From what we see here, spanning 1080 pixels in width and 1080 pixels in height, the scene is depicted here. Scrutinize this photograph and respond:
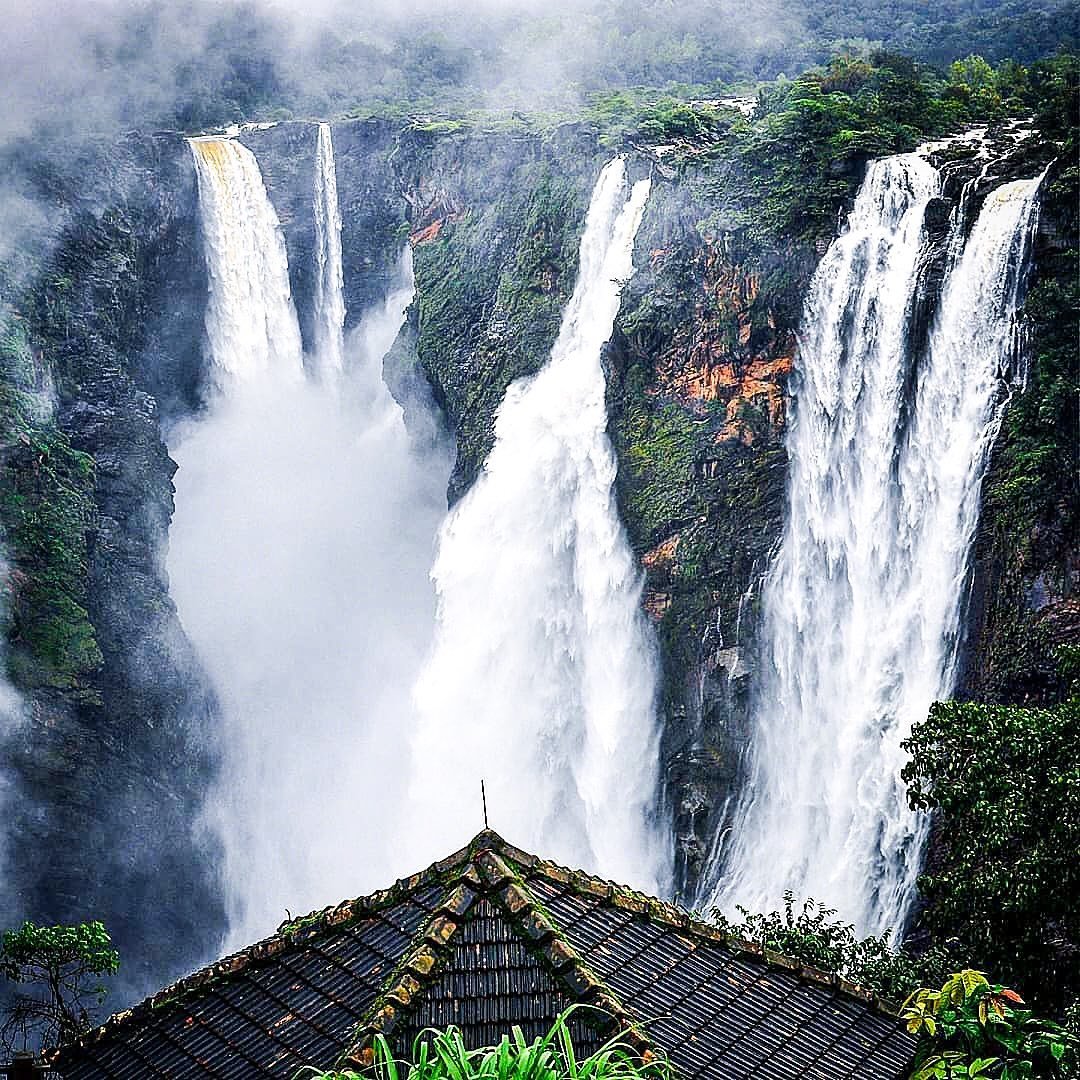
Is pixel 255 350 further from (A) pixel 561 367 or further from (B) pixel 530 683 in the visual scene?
(B) pixel 530 683

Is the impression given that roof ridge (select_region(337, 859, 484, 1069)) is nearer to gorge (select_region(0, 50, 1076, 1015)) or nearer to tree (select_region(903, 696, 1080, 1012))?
tree (select_region(903, 696, 1080, 1012))

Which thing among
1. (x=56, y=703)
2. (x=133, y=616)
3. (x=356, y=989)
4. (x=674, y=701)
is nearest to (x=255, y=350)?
(x=133, y=616)

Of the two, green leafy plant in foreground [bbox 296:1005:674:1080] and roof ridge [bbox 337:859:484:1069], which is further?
roof ridge [bbox 337:859:484:1069]

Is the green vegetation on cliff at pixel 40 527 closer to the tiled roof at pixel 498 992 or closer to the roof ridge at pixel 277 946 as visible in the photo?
the roof ridge at pixel 277 946

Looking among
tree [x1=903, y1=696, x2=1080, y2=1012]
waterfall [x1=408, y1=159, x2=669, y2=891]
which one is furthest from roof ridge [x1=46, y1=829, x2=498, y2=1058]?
waterfall [x1=408, y1=159, x2=669, y2=891]

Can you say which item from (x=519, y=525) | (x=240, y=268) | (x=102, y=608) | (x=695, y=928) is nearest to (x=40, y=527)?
(x=102, y=608)

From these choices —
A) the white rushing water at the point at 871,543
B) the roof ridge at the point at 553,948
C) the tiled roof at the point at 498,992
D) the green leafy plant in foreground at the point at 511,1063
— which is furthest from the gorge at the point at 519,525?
the green leafy plant in foreground at the point at 511,1063

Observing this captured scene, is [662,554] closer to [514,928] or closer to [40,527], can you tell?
[40,527]

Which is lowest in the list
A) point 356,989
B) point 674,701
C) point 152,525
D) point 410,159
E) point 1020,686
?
point 356,989
